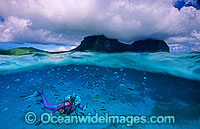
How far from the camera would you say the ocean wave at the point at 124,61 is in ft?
36.7

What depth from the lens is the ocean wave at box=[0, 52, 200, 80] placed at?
11.2 meters

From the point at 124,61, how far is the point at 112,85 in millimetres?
7105

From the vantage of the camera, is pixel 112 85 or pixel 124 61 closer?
pixel 124 61

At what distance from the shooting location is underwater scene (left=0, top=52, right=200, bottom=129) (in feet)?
34.1

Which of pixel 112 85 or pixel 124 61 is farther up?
pixel 124 61

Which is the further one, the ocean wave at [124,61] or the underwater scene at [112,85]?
the ocean wave at [124,61]

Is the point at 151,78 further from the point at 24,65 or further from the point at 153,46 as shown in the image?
the point at 24,65

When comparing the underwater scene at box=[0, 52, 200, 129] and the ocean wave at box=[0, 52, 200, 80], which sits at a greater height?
the ocean wave at box=[0, 52, 200, 80]

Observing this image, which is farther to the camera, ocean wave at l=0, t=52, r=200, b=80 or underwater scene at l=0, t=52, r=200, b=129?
ocean wave at l=0, t=52, r=200, b=80

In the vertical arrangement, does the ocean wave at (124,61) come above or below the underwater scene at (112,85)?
above

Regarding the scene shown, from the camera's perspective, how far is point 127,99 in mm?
15898

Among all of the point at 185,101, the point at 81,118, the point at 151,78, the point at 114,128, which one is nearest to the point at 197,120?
the point at 185,101

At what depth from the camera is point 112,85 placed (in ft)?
64.0

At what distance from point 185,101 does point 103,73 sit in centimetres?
1572
